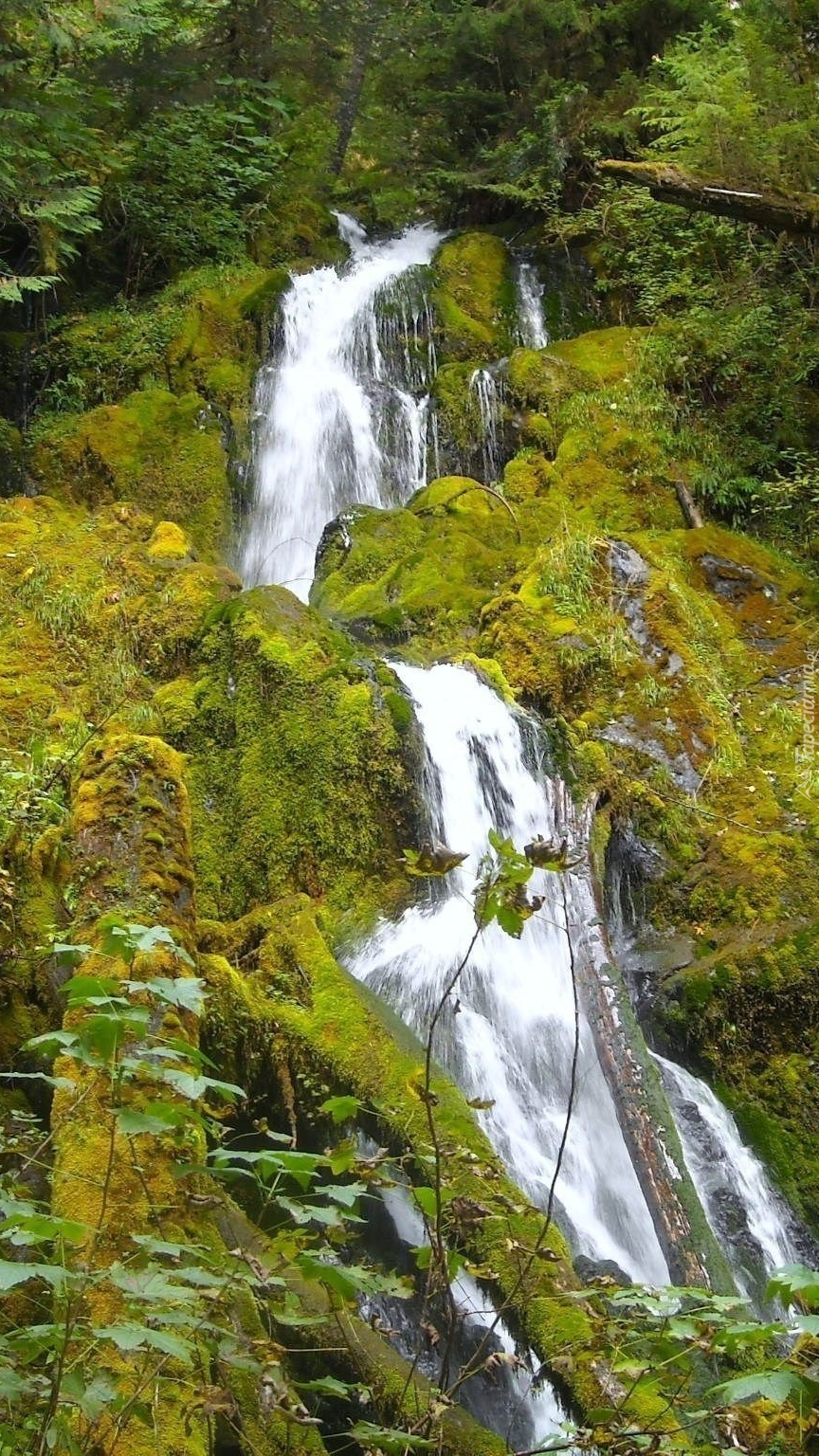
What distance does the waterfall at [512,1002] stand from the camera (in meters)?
4.96

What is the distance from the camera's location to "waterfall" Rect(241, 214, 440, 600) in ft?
36.2

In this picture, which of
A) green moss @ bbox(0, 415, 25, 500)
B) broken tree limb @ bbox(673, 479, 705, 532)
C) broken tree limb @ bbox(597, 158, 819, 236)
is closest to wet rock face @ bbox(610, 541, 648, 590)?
broken tree limb @ bbox(673, 479, 705, 532)

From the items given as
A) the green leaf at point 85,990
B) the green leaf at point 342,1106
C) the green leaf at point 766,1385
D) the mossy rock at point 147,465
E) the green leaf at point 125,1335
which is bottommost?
the green leaf at point 766,1385

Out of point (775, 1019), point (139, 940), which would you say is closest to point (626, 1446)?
point (139, 940)

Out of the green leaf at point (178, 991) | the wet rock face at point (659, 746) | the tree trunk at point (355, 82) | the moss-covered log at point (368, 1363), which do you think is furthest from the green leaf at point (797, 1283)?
the tree trunk at point (355, 82)

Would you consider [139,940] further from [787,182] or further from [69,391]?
[69,391]

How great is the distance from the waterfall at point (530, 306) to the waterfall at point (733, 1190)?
1014 cm

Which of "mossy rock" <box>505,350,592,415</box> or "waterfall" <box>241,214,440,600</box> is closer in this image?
"waterfall" <box>241,214,440,600</box>

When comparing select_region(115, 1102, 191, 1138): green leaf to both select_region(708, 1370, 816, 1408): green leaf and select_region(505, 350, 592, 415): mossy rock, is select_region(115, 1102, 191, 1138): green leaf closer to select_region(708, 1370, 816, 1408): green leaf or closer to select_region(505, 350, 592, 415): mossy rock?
select_region(708, 1370, 816, 1408): green leaf

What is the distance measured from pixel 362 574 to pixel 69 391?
4.86 metres

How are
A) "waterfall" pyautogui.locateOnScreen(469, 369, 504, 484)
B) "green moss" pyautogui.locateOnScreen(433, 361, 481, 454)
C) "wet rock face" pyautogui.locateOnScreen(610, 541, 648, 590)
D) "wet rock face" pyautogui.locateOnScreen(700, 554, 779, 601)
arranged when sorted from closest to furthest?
"wet rock face" pyautogui.locateOnScreen(610, 541, 648, 590) < "wet rock face" pyautogui.locateOnScreen(700, 554, 779, 601) < "waterfall" pyautogui.locateOnScreen(469, 369, 504, 484) < "green moss" pyautogui.locateOnScreen(433, 361, 481, 454)

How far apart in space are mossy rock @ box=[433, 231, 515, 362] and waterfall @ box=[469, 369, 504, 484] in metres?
1.17

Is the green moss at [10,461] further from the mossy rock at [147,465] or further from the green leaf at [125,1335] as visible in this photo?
the green leaf at [125,1335]

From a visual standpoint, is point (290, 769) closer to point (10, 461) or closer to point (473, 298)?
point (10, 461)
